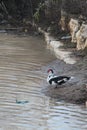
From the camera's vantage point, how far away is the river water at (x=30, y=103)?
10.5 m

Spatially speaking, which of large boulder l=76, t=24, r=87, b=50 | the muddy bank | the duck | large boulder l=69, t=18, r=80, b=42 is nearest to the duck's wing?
the duck

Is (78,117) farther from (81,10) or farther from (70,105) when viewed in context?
(81,10)

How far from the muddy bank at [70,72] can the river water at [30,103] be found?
0.29 metres

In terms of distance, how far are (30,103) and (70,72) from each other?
10.6ft

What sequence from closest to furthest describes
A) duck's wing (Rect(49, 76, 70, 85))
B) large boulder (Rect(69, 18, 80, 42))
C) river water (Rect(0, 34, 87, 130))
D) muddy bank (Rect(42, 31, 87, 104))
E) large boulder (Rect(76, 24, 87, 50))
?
river water (Rect(0, 34, 87, 130)) → muddy bank (Rect(42, 31, 87, 104)) → duck's wing (Rect(49, 76, 70, 85)) → large boulder (Rect(76, 24, 87, 50)) → large boulder (Rect(69, 18, 80, 42))

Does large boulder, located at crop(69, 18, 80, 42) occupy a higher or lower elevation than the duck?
lower

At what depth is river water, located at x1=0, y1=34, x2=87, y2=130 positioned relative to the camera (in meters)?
10.5

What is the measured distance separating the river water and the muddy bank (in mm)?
290

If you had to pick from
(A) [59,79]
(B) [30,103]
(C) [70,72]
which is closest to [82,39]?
(C) [70,72]

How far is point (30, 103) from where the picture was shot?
12.4 meters

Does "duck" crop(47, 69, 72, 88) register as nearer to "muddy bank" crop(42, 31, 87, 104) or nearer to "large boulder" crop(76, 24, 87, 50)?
"muddy bank" crop(42, 31, 87, 104)

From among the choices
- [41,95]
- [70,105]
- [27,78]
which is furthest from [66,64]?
[70,105]

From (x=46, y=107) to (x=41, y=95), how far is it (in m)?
1.14

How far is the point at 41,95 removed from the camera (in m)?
13.2
